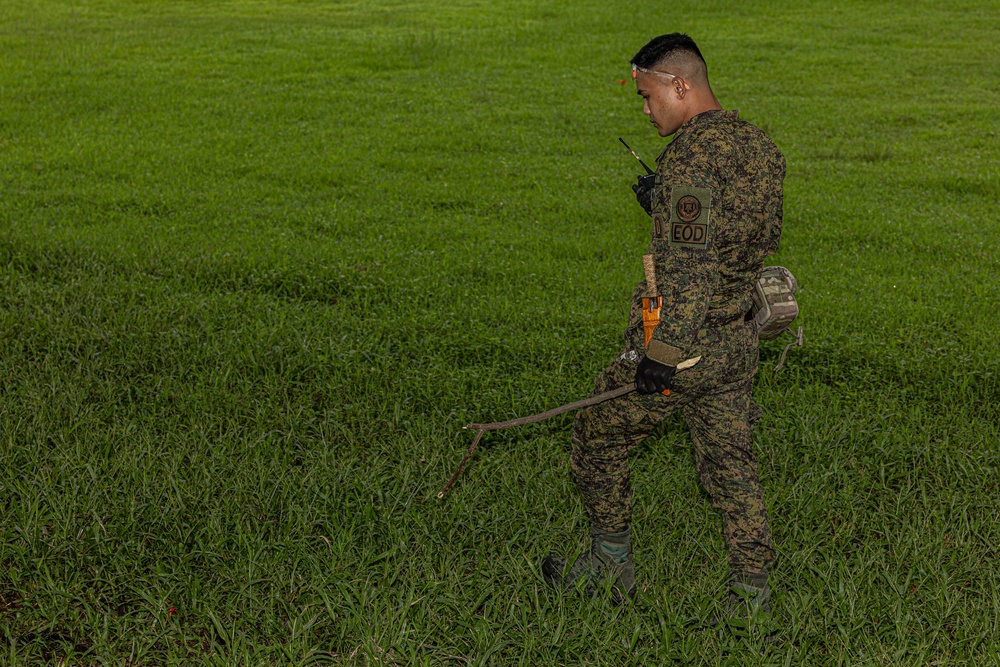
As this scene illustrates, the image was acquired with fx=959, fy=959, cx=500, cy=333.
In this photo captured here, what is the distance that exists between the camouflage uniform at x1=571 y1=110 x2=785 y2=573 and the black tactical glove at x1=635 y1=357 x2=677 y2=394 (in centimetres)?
4

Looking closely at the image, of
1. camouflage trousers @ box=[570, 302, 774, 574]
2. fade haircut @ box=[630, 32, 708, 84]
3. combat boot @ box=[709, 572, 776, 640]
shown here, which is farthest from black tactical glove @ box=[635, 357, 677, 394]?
fade haircut @ box=[630, 32, 708, 84]

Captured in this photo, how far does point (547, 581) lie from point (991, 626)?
1.89 metres

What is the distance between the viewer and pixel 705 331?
154 inches

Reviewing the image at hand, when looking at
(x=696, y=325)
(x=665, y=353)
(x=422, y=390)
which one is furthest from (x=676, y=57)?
(x=422, y=390)

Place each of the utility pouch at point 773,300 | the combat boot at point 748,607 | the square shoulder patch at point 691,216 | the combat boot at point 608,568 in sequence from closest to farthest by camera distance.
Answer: the square shoulder patch at point 691,216 < the combat boot at point 748,607 < the utility pouch at point 773,300 < the combat boot at point 608,568

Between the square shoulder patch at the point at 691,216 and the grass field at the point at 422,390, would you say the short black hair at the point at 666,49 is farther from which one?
the grass field at the point at 422,390

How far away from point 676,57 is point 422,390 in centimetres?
289

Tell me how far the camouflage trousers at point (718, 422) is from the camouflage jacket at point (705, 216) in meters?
0.14

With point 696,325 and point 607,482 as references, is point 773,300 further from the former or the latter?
point 607,482

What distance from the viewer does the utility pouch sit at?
13.3 ft

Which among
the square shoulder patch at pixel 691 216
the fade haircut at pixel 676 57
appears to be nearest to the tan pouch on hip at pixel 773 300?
the square shoulder patch at pixel 691 216

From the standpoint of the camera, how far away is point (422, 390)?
19.6 ft

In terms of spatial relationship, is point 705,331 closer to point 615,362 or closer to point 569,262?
point 615,362

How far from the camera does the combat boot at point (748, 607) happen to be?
12.9 feet
